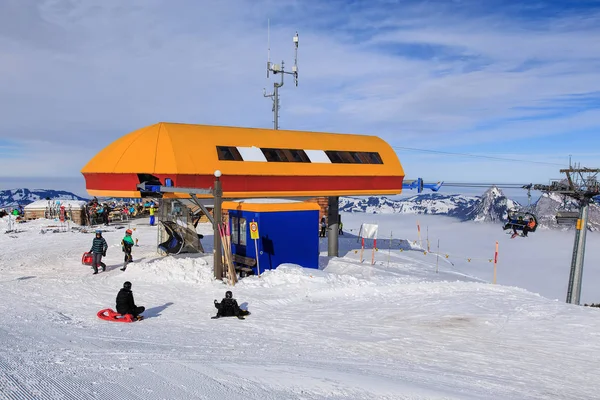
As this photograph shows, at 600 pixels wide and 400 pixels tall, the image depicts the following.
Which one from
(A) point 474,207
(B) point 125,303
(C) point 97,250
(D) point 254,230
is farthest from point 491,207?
(B) point 125,303

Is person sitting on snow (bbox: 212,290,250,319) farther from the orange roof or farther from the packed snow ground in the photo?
the orange roof

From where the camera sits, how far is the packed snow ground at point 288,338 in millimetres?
6359

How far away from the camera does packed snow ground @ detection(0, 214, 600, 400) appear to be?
636cm

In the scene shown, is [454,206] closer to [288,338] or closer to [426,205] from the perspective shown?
[426,205]

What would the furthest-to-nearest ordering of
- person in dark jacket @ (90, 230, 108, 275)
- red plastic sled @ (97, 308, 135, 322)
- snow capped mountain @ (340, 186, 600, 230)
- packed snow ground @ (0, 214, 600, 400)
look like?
snow capped mountain @ (340, 186, 600, 230), person in dark jacket @ (90, 230, 108, 275), red plastic sled @ (97, 308, 135, 322), packed snow ground @ (0, 214, 600, 400)

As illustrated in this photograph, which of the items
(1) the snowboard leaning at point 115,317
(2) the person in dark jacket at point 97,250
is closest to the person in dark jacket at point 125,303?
(1) the snowboard leaning at point 115,317

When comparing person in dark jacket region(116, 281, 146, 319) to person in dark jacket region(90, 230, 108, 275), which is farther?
person in dark jacket region(90, 230, 108, 275)

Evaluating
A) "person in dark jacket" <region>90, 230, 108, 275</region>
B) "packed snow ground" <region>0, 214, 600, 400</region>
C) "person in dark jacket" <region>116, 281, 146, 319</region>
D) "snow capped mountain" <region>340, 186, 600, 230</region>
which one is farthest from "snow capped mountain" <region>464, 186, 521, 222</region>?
"person in dark jacket" <region>116, 281, 146, 319</region>

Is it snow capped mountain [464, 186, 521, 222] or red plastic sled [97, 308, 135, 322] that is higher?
red plastic sled [97, 308, 135, 322]

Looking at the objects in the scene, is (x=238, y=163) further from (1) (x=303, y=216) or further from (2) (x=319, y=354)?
(2) (x=319, y=354)

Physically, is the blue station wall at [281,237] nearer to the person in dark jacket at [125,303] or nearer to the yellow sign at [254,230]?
the yellow sign at [254,230]

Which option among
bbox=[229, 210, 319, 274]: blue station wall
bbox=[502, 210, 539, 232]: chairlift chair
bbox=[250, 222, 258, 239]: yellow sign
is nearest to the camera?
bbox=[250, 222, 258, 239]: yellow sign

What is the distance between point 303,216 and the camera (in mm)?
18891

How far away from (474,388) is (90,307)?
32.8 feet
